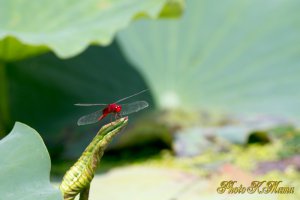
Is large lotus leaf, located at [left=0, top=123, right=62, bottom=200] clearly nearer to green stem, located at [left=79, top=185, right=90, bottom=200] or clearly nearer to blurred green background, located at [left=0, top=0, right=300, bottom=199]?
green stem, located at [left=79, top=185, right=90, bottom=200]

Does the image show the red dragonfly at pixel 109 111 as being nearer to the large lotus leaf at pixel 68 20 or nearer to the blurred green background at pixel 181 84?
the large lotus leaf at pixel 68 20

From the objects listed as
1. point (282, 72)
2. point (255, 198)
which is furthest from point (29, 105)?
point (255, 198)

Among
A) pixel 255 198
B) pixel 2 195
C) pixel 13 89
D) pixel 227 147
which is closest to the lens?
pixel 2 195

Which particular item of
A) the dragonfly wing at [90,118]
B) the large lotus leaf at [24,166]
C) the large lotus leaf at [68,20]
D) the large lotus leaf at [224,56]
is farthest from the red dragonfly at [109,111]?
the large lotus leaf at [224,56]

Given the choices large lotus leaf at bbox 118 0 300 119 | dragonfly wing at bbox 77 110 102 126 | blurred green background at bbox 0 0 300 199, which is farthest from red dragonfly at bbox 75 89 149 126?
large lotus leaf at bbox 118 0 300 119

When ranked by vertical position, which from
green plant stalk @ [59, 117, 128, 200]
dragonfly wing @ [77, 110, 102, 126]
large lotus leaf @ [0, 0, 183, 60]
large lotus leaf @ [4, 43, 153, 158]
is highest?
large lotus leaf @ [4, 43, 153, 158]

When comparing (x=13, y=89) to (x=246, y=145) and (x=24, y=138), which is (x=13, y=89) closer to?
(x=246, y=145)
